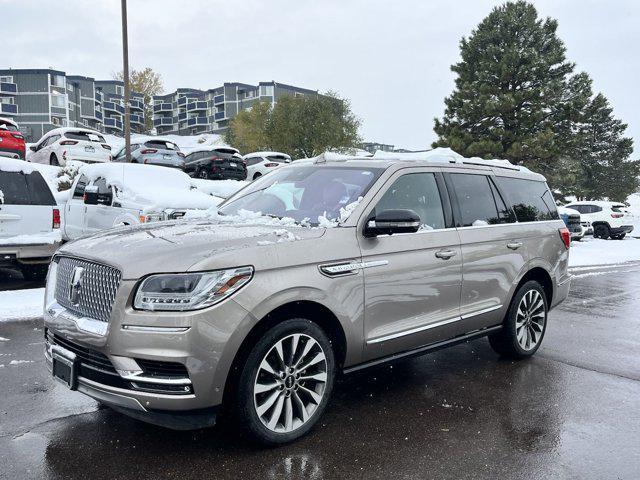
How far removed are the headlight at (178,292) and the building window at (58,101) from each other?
87.4 m

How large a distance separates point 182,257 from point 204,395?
29.8 inches

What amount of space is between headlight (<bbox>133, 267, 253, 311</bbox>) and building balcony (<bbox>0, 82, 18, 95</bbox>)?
3480 inches

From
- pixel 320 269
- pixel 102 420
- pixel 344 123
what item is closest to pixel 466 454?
pixel 320 269

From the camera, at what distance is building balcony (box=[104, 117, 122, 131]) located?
98.6m

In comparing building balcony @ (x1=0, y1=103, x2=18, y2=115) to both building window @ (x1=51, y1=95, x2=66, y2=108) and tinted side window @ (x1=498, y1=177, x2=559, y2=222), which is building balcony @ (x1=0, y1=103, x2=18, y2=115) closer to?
building window @ (x1=51, y1=95, x2=66, y2=108)

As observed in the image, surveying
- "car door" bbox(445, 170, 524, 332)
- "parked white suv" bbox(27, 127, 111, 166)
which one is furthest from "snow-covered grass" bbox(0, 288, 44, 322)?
"parked white suv" bbox(27, 127, 111, 166)

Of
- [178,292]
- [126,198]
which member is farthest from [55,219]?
[178,292]

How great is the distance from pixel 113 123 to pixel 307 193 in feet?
344

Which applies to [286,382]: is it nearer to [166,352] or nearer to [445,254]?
[166,352]

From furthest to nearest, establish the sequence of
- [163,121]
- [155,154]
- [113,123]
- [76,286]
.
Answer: [163,121] < [113,123] < [155,154] < [76,286]

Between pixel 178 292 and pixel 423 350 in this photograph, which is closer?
pixel 178 292

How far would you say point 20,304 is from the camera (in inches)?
288

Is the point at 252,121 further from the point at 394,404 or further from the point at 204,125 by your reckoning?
the point at 204,125

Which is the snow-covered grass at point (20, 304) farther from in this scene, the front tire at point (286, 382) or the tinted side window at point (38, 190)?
the front tire at point (286, 382)
